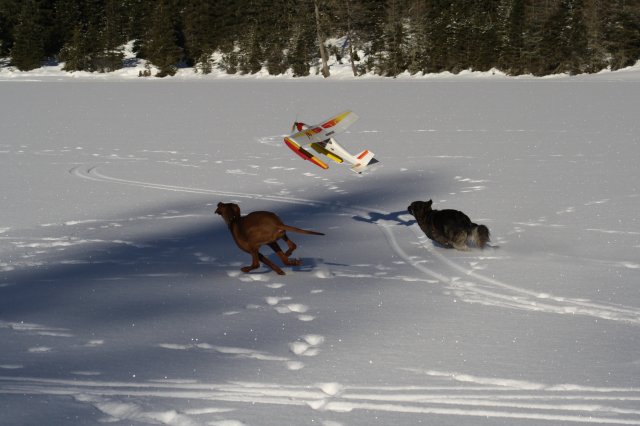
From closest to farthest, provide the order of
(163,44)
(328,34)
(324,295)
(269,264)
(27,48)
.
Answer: (324,295) < (269,264) < (328,34) < (163,44) < (27,48)

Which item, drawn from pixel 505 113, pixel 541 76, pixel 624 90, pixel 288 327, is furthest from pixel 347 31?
pixel 288 327

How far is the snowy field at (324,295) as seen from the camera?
3592mm

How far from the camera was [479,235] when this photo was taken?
21.9 ft

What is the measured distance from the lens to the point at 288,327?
4.71m

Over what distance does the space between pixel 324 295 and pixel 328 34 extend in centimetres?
5707

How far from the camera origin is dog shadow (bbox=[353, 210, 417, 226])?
816 cm

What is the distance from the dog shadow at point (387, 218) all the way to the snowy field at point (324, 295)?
0.19ft

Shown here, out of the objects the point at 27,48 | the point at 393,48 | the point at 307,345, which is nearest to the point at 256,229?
the point at 307,345

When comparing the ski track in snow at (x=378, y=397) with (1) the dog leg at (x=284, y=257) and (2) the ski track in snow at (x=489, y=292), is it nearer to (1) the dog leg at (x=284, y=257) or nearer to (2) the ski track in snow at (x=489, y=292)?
(2) the ski track in snow at (x=489, y=292)

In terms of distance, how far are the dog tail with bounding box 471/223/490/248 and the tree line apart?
41499 millimetres

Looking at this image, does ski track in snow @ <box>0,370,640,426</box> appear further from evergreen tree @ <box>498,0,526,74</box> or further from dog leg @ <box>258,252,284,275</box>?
evergreen tree @ <box>498,0,526,74</box>

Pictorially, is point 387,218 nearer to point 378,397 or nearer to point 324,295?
point 324,295

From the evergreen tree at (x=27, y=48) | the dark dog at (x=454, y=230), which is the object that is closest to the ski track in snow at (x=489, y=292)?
the dark dog at (x=454, y=230)

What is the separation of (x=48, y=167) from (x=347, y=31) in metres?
48.4
